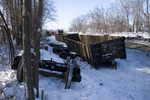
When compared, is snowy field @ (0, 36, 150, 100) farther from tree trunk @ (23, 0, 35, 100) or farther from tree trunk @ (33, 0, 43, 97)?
tree trunk @ (23, 0, 35, 100)

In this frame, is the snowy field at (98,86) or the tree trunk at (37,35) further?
the snowy field at (98,86)

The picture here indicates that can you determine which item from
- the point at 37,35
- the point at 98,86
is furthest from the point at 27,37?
the point at 98,86

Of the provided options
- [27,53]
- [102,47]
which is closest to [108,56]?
[102,47]

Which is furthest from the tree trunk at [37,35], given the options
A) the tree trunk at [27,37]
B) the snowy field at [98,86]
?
the snowy field at [98,86]

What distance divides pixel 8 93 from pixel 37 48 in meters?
1.41

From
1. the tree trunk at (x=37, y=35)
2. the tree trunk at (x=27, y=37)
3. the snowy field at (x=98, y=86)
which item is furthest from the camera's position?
the snowy field at (x=98, y=86)

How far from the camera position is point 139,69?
21.1ft

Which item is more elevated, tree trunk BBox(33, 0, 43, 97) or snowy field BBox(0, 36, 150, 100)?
tree trunk BBox(33, 0, 43, 97)

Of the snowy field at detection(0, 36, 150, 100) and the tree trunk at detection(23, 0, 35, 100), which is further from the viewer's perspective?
the snowy field at detection(0, 36, 150, 100)

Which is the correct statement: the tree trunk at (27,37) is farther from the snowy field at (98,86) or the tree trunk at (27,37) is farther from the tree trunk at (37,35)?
the snowy field at (98,86)

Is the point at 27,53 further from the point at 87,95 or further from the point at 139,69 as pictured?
the point at 139,69

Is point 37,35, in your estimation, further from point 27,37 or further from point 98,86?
point 98,86

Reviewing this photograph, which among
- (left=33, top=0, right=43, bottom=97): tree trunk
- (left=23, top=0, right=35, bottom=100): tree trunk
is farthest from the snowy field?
(left=23, top=0, right=35, bottom=100): tree trunk

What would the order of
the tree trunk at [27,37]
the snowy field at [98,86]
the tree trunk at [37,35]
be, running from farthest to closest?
the snowy field at [98,86]
the tree trunk at [37,35]
the tree trunk at [27,37]
